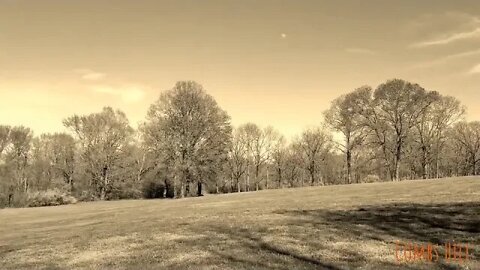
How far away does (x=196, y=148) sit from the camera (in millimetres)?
76438

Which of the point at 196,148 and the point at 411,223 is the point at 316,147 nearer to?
the point at 196,148

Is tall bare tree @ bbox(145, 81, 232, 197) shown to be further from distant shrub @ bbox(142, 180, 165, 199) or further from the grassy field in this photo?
the grassy field

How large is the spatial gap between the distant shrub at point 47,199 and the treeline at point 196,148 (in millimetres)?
180

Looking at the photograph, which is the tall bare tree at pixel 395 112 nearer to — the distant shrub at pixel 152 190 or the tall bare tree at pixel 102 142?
the distant shrub at pixel 152 190

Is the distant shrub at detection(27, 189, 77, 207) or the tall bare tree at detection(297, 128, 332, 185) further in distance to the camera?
the tall bare tree at detection(297, 128, 332, 185)

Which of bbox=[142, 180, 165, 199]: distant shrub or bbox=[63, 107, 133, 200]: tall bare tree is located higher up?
bbox=[63, 107, 133, 200]: tall bare tree

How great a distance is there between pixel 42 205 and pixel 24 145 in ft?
99.1

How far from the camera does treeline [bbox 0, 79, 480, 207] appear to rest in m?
76.8

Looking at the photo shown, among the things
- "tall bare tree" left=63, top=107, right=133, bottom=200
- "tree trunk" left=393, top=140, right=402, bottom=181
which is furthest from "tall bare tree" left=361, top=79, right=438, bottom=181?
"tall bare tree" left=63, top=107, right=133, bottom=200

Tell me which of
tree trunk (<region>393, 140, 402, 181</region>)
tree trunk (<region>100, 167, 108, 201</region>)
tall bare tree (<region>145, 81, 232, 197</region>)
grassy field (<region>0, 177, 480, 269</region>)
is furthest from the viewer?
tree trunk (<region>100, 167, 108, 201</region>)

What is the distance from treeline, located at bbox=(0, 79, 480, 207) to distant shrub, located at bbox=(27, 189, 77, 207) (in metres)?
0.18

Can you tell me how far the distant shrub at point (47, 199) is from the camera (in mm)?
78250

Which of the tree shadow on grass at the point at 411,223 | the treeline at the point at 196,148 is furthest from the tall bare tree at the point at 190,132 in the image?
the tree shadow on grass at the point at 411,223

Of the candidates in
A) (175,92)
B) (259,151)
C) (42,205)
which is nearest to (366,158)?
(259,151)
